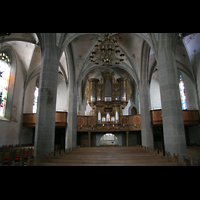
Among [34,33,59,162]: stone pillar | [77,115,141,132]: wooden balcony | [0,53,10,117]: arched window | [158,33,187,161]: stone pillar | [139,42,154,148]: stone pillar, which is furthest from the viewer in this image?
[77,115,141,132]: wooden balcony

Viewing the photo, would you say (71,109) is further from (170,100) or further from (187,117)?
(187,117)

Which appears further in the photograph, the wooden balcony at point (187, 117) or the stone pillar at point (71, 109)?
the stone pillar at point (71, 109)

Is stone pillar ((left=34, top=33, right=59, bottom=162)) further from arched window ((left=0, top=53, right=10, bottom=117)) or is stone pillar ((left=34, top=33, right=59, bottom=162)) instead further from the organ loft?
arched window ((left=0, top=53, right=10, bottom=117))

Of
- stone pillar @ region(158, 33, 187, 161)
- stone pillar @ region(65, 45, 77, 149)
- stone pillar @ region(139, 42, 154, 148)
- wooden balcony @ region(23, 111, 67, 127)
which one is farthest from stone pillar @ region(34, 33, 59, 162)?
stone pillar @ region(139, 42, 154, 148)

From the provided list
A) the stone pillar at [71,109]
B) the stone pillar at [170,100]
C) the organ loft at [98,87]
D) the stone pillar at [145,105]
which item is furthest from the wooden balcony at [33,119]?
the stone pillar at [170,100]

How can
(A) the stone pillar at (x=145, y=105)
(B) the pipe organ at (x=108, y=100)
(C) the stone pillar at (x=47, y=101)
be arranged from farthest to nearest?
(B) the pipe organ at (x=108, y=100) < (A) the stone pillar at (x=145, y=105) < (C) the stone pillar at (x=47, y=101)

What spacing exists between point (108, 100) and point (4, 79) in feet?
34.0

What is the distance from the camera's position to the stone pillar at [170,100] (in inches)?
278

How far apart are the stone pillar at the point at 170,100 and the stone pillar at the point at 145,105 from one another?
5.97 metres

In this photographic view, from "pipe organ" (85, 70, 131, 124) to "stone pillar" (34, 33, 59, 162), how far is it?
989 cm

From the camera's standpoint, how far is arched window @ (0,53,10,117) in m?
13.9

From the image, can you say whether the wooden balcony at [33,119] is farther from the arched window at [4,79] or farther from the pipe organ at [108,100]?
the pipe organ at [108,100]
